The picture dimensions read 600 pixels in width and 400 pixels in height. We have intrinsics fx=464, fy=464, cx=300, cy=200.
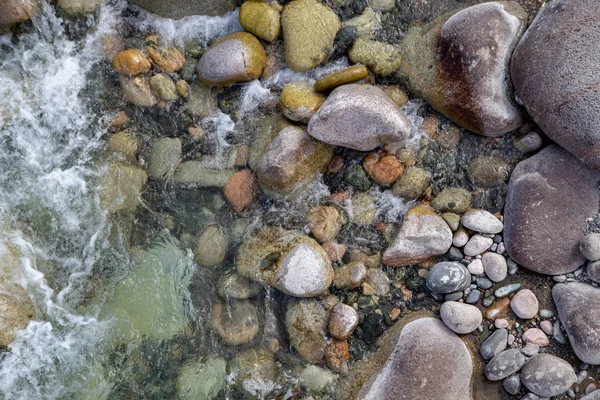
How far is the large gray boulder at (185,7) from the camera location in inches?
186

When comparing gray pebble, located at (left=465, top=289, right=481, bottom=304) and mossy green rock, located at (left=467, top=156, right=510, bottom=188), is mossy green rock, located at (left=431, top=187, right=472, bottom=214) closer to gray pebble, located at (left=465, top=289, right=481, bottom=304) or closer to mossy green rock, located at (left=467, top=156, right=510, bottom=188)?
mossy green rock, located at (left=467, top=156, right=510, bottom=188)

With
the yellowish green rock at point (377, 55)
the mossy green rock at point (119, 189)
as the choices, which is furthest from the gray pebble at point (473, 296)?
the mossy green rock at point (119, 189)

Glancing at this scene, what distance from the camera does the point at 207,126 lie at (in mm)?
4836

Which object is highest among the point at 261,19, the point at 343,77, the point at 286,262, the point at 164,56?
the point at 261,19

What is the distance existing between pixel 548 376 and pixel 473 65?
280 cm

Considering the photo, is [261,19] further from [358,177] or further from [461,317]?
[461,317]

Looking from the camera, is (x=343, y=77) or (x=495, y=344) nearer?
(x=495, y=344)

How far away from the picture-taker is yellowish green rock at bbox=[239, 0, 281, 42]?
178 inches

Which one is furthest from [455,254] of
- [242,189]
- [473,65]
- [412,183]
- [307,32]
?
[307,32]

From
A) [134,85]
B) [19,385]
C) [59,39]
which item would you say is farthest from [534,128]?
[19,385]

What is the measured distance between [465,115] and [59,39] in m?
4.15

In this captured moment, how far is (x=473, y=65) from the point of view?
4.20m

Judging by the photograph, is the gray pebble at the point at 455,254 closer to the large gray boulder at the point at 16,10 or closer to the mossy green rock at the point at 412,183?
the mossy green rock at the point at 412,183

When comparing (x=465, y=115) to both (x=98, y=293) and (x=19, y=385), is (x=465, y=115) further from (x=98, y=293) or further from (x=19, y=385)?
(x=19, y=385)
